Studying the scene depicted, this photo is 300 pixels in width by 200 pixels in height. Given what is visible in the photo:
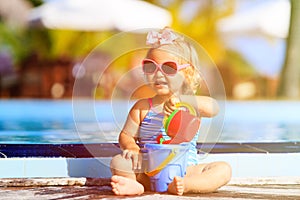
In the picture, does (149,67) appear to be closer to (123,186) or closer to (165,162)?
(165,162)

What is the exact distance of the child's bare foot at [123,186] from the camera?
3.25 meters

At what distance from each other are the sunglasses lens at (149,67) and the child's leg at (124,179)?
1.57 feet

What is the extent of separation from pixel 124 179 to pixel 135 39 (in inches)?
426

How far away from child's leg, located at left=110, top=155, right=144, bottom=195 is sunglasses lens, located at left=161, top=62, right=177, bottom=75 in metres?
0.51

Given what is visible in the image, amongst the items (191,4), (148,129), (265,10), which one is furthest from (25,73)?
(148,129)

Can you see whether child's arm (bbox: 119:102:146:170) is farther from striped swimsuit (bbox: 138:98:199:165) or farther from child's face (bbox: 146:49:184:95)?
child's face (bbox: 146:49:184:95)

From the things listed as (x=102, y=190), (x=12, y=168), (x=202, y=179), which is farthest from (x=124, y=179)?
(x=12, y=168)

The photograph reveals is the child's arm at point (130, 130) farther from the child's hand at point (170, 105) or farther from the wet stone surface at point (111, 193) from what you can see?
the wet stone surface at point (111, 193)

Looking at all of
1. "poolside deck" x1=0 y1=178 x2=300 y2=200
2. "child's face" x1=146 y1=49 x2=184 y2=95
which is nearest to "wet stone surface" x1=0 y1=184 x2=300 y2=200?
"poolside deck" x1=0 y1=178 x2=300 y2=200

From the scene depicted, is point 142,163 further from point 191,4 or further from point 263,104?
point 191,4

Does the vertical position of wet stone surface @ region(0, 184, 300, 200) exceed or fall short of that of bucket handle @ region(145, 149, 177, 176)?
it falls short

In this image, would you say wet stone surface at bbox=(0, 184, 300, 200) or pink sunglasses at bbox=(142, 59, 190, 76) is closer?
wet stone surface at bbox=(0, 184, 300, 200)

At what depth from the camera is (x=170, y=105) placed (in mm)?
3439

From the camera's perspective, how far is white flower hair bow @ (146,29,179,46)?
3.43 m
